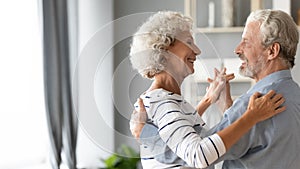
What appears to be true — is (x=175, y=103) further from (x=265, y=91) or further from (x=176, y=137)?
(x=265, y=91)

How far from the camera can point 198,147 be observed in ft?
6.60

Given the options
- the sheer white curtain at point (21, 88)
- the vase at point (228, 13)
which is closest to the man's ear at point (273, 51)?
the sheer white curtain at point (21, 88)

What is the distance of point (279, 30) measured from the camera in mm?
2189

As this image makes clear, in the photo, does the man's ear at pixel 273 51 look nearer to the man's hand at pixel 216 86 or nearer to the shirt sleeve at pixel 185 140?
the man's hand at pixel 216 86

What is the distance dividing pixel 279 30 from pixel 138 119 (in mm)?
523

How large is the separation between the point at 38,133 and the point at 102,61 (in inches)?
89.1

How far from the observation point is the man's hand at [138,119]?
2143 mm

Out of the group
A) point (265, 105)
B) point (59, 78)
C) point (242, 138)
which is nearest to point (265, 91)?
point (265, 105)

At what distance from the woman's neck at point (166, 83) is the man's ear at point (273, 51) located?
330mm

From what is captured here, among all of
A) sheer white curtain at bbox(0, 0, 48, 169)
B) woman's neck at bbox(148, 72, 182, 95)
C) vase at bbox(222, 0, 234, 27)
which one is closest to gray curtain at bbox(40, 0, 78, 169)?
sheer white curtain at bbox(0, 0, 48, 169)

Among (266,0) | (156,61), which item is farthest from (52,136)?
(156,61)

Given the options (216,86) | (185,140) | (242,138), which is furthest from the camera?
(216,86)

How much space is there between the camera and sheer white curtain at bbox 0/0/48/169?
13.4 ft

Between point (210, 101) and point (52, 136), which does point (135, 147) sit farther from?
point (52, 136)
